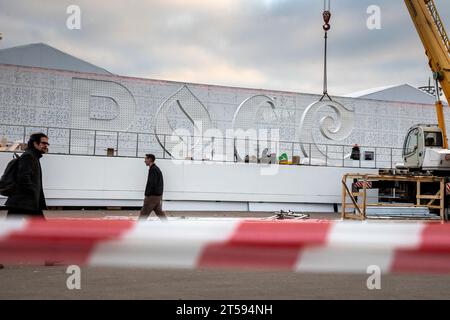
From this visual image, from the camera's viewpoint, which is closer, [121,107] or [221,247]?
[221,247]

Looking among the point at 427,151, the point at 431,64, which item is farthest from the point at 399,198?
the point at 431,64

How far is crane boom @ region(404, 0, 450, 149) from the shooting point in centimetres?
2024

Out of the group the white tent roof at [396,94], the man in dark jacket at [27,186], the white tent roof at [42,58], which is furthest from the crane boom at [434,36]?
the white tent roof at [42,58]

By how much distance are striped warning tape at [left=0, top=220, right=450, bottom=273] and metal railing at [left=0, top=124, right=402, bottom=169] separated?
73.3ft

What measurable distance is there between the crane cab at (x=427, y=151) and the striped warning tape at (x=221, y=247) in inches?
751

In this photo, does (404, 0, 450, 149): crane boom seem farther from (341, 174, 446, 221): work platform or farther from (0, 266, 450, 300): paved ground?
(0, 266, 450, 300): paved ground

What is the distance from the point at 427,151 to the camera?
1984 centimetres

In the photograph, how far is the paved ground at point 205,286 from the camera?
17.7 feet

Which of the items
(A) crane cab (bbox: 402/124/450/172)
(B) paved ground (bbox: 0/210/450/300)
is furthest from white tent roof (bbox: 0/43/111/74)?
(B) paved ground (bbox: 0/210/450/300)

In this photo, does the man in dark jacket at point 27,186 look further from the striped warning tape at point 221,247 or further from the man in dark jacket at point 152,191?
the striped warning tape at point 221,247

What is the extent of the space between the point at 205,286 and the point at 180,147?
1909 cm

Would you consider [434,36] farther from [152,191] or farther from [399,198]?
[152,191]

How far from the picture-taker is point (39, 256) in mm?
1714

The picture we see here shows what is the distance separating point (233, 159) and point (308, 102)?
6.23m
